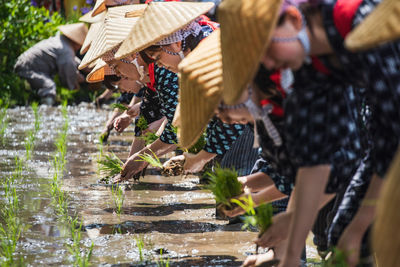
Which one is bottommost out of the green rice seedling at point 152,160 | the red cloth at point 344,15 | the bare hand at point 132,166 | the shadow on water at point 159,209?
the shadow on water at point 159,209

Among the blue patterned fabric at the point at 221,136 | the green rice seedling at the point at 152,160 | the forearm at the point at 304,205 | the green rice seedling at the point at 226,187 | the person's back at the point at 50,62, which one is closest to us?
the forearm at the point at 304,205

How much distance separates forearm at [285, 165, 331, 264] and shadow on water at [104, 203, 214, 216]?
89.4 inches

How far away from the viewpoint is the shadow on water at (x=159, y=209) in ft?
14.3

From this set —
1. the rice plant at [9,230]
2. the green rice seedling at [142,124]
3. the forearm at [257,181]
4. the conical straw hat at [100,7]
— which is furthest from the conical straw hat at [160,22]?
the conical straw hat at [100,7]

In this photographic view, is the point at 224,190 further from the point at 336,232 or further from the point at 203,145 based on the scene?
the point at 203,145

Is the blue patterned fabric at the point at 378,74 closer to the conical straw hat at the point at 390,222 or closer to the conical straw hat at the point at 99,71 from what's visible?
the conical straw hat at the point at 390,222

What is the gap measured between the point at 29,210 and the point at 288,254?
256 cm


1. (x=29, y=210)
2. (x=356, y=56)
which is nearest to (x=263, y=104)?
(x=356, y=56)

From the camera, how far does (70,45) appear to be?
10453 millimetres

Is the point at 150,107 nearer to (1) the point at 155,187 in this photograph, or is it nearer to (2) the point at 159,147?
(1) the point at 155,187

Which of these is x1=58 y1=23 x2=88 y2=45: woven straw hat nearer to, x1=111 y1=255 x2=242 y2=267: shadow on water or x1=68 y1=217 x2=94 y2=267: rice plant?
x1=68 y1=217 x2=94 y2=267: rice plant

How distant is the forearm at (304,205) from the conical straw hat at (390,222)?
0.53m

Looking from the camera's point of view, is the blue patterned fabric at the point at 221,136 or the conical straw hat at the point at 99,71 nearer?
the blue patterned fabric at the point at 221,136

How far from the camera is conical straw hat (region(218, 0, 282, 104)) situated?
6.28ft
